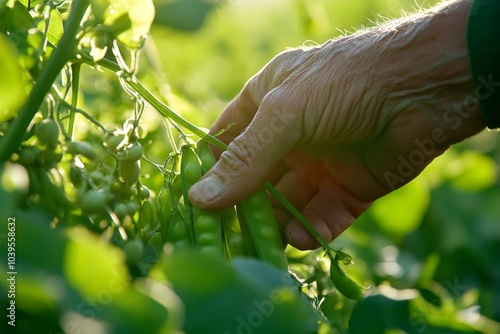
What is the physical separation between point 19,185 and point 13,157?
25 cm

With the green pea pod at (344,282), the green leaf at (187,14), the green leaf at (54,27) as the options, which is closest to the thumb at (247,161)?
the green pea pod at (344,282)

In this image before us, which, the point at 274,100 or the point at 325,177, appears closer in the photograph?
the point at 274,100

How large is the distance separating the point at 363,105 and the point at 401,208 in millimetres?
1081

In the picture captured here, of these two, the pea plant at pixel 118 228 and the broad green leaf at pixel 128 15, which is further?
the broad green leaf at pixel 128 15

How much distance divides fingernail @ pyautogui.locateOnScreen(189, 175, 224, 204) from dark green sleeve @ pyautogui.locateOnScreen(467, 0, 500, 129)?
59 cm

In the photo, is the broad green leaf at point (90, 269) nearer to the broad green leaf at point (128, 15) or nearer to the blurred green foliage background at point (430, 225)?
the broad green leaf at point (128, 15)

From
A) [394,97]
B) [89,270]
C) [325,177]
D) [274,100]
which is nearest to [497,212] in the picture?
[325,177]

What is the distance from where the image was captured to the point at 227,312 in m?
0.60

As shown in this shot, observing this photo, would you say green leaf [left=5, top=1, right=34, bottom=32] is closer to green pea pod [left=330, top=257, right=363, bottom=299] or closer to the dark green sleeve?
green pea pod [left=330, top=257, right=363, bottom=299]

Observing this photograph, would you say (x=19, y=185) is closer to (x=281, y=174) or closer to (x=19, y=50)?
(x=19, y=50)

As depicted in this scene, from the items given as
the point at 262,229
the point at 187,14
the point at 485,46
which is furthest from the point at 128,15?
the point at 187,14

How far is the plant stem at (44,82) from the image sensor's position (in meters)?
0.85

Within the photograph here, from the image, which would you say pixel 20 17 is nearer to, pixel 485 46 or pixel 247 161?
pixel 247 161

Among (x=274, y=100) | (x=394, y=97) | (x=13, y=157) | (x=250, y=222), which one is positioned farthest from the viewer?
(x=394, y=97)
